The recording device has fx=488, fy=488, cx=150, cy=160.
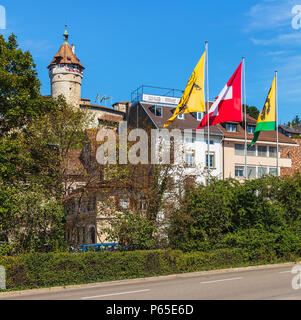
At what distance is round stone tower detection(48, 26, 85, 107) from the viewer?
103 meters

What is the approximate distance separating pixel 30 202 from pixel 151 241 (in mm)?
6618

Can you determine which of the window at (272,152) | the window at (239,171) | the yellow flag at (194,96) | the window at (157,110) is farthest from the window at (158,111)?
the yellow flag at (194,96)

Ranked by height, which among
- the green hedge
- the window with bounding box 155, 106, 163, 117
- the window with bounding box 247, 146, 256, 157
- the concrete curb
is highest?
the window with bounding box 155, 106, 163, 117

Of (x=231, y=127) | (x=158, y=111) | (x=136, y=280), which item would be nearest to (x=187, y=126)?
(x=158, y=111)

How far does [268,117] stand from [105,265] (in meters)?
Answer: 19.7

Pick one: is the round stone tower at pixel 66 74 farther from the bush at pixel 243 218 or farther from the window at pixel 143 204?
the bush at pixel 243 218

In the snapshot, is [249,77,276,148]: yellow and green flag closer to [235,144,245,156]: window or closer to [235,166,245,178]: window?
[235,144,245,156]: window

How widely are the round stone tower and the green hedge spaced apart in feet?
265

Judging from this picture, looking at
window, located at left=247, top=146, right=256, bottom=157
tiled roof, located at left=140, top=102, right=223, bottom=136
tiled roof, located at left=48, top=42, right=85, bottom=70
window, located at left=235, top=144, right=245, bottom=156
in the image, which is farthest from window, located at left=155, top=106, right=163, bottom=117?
tiled roof, located at left=48, top=42, right=85, bottom=70

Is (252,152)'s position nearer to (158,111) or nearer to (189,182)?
(158,111)

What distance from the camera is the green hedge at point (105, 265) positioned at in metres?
20.6

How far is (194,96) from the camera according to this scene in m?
30.2

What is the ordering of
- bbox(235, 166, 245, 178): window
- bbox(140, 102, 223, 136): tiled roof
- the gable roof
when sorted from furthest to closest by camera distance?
bbox(235, 166, 245, 178): window < the gable roof < bbox(140, 102, 223, 136): tiled roof

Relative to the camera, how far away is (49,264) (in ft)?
69.5
